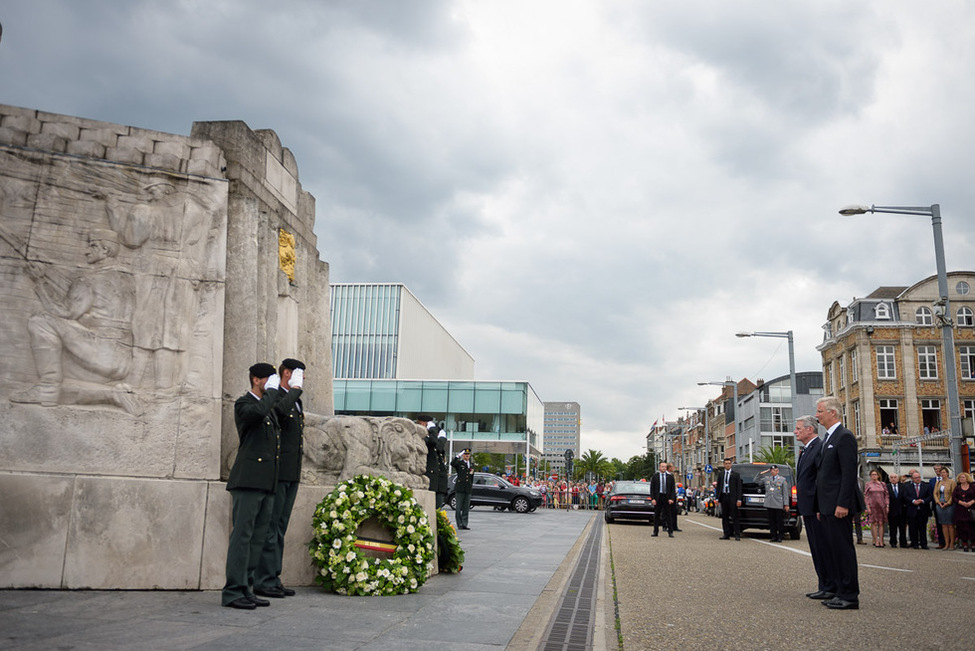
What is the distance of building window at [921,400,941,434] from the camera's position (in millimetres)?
50312

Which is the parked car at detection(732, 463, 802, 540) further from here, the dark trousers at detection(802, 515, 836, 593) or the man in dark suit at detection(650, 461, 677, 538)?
the dark trousers at detection(802, 515, 836, 593)

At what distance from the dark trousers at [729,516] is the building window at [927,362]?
131 ft

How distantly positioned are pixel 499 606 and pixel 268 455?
2.16 m

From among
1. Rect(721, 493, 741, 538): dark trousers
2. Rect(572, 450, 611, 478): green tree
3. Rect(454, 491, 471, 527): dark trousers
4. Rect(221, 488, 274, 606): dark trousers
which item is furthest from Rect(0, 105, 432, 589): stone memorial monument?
Rect(572, 450, 611, 478): green tree

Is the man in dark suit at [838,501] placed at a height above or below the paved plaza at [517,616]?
above

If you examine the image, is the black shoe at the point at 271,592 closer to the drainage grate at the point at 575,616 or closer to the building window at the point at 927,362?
the drainage grate at the point at 575,616

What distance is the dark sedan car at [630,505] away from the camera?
77.6 feet

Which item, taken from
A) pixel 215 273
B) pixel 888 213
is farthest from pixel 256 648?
pixel 888 213

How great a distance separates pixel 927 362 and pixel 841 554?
2026 inches

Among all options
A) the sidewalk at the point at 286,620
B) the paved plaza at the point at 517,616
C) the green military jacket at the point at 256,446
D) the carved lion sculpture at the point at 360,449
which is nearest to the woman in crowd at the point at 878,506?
the paved plaza at the point at 517,616

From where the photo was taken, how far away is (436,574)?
26.8 feet

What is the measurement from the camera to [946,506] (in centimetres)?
1683

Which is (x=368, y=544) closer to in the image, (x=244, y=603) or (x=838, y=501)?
(x=244, y=603)

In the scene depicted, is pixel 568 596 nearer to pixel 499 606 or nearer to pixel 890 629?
pixel 499 606
